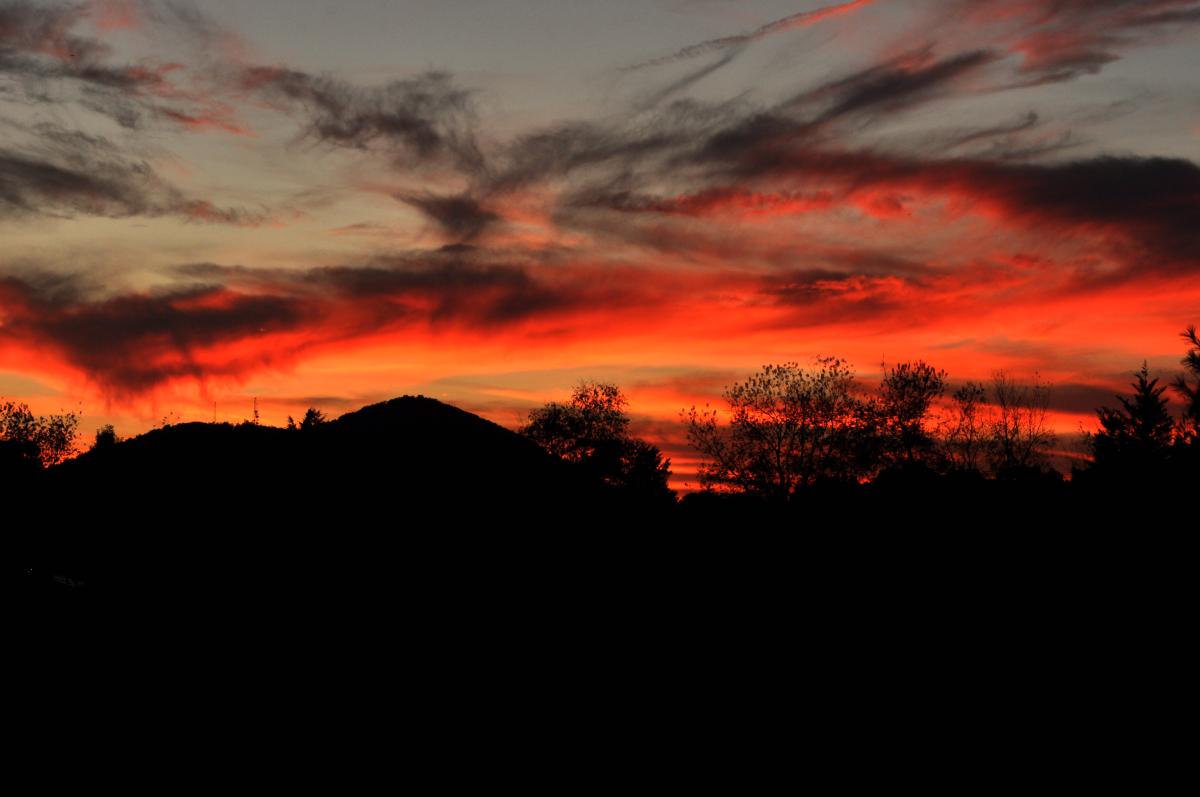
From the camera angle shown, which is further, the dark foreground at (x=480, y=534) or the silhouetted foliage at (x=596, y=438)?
the silhouetted foliage at (x=596, y=438)

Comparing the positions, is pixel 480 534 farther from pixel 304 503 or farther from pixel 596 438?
pixel 596 438

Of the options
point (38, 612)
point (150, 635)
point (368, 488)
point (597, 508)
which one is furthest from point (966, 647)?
point (368, 488)

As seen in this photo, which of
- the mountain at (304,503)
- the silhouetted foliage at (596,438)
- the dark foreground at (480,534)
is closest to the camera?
the dark foreground at (480,534)

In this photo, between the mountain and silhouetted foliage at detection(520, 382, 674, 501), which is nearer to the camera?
the mountain

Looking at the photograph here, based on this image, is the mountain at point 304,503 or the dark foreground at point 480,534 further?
the mountain at point 304,503

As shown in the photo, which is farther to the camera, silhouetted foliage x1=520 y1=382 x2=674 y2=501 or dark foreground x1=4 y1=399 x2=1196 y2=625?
silhouetted foliage x1=520 y1=382 x2=674 y2=501

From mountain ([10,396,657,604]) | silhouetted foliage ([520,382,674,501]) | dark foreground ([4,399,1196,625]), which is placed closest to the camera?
dark foreground ([4,399,1196,625])

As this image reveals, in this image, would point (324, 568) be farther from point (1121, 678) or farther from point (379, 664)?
point (1121, 678)

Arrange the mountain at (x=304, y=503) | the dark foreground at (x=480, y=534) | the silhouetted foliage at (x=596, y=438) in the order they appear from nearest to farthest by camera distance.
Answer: the dark foreground at (x=480, y=534) < the mountain at (x=304, y=503) < the silhouetted foliage at (x=596, y=438)

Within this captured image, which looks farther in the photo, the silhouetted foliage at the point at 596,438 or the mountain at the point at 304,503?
the silhouetted foliage at the point at 596,438

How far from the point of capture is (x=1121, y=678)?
26.1 m

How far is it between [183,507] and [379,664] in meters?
31.1

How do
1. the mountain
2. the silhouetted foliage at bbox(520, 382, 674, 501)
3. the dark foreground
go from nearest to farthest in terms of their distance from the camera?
the dark foreground
the mountain
the silhouetted foliage at bbox(520, 382, 674, 501)

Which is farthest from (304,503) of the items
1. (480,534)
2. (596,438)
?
(596,438)
